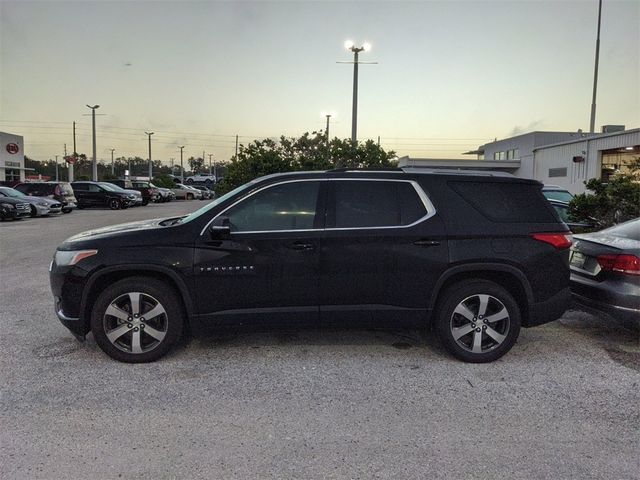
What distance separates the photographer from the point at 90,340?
5.18 meters

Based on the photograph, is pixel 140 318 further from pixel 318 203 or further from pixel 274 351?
pixel 318 203

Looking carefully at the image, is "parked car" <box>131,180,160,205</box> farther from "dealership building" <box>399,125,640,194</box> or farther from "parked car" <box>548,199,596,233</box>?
"parked car" <box>548,199,596,233</box>

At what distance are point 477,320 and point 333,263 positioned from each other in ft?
4.78

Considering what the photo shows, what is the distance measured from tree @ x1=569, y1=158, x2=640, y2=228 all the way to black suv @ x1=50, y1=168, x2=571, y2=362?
245 inches

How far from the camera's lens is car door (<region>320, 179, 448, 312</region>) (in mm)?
4539

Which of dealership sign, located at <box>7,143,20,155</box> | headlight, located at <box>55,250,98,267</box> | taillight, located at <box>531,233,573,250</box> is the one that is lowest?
headlight, located at <box>55,250,98,267</box>

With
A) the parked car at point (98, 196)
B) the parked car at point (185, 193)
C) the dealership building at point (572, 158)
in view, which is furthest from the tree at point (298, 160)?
the parked car at point (185, 193)

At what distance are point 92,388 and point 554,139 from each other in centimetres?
4805

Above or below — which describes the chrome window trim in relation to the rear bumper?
above

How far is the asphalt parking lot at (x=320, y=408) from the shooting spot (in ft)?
10.0

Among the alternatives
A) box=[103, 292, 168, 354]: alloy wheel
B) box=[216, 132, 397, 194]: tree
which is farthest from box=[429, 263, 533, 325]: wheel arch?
box=[216, 132, 397, 194]: tree

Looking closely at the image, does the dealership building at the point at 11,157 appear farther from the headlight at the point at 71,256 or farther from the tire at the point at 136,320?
the tire at the point at 136,320

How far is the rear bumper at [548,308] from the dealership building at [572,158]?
13.5 m

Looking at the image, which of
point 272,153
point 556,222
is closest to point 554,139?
point 272,153
